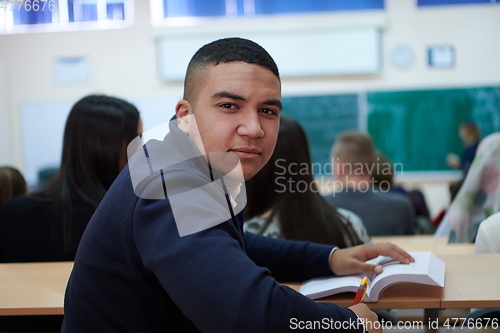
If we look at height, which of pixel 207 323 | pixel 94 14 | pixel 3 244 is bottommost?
pixel 3 244

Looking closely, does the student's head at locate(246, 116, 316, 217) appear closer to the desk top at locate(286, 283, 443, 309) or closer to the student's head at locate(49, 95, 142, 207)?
the student's head at locate(49, 95, 142, 207)

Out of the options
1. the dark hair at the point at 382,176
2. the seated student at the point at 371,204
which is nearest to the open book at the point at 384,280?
the seated student at the point at 371,204

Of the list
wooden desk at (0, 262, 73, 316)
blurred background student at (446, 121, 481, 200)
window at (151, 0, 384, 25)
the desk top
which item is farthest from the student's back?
blurred background student at (446, 121, 481, 200)

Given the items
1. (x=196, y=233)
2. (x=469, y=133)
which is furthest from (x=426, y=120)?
(x=196, y=233)

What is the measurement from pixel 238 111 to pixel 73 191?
114 centimetres

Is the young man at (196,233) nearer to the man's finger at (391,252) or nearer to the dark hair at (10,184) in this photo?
the man's finger at (391,252)

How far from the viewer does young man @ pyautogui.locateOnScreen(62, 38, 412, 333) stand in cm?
88

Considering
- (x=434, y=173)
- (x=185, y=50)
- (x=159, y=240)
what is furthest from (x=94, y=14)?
(x=159, y=240)

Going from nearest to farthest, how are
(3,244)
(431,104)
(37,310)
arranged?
1. (37,310)
2. (3,244)
3. (431,104)

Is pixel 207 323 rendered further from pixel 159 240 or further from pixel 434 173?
pixel 434 173

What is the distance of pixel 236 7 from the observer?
580cm

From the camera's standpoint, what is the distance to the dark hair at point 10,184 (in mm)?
2365

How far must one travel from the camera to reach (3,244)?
2.08 meters

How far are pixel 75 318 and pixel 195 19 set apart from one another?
503 centimetres
